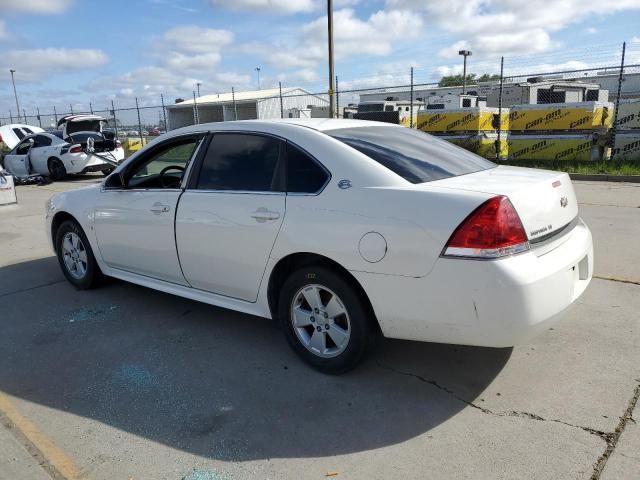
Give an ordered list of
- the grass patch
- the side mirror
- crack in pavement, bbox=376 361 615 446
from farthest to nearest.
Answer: the grass patch
the side mirror
crack in pavement, bbox=376 361 615 446

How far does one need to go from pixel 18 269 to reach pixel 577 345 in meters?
5.86

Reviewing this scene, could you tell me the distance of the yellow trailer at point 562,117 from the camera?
14.8 meters

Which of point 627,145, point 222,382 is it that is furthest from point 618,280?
point 627,145

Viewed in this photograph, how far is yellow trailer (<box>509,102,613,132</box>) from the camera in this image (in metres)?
14.8

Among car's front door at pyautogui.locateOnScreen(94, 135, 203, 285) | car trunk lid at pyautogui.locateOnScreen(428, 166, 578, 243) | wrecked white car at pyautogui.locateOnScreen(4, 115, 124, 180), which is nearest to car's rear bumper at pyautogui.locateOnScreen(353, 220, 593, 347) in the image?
car trunk lid at pyautogui.locateOnScreen(428, 166, 578, 243)

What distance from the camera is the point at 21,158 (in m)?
16.9

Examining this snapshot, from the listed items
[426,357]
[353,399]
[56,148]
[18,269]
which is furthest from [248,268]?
[56,148]

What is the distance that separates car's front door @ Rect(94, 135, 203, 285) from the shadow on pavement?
0.47m

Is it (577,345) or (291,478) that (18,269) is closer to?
(291,478)

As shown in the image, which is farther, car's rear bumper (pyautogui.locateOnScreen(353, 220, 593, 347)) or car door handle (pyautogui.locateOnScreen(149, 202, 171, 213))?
car door handle (pyautogui.locateOnScreen(149, 202, 171, 213))

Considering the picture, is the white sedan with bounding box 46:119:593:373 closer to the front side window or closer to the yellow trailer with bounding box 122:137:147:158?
the front side window

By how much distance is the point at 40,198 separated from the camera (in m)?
12.6

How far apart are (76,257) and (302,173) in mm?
2969

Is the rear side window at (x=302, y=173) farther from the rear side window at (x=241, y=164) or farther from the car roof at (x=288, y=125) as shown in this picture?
the car roof at (x=288, y=125)
